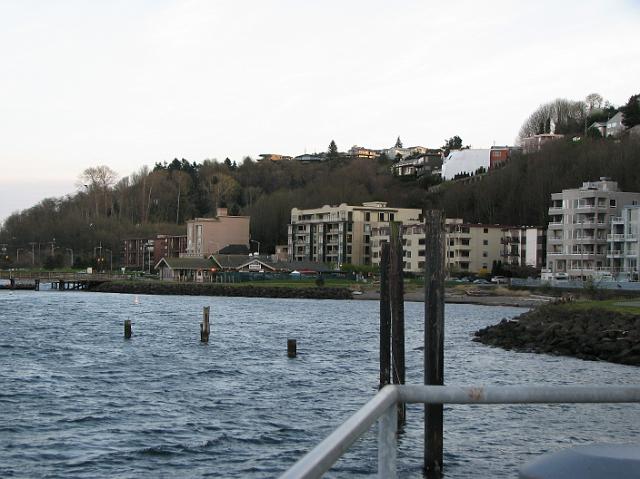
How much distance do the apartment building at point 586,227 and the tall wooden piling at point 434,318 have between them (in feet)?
323

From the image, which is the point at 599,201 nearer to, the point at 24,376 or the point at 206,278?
the point at 206,278

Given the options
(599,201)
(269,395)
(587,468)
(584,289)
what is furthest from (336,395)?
(599,201)

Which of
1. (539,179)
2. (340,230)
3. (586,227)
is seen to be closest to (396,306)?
(586,227)

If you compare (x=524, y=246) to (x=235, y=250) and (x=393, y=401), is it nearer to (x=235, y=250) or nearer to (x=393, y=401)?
(x=235, y=250)

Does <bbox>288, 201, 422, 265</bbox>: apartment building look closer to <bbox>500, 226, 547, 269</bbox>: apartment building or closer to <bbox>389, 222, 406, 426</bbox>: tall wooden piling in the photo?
<bbox>500, 226, 547, 269</bbox>: apartment building

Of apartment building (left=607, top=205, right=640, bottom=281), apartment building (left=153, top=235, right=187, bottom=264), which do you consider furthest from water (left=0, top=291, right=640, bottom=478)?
apartment building (left=153, top=235, right=187, bottom=264)

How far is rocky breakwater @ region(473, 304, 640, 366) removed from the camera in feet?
130

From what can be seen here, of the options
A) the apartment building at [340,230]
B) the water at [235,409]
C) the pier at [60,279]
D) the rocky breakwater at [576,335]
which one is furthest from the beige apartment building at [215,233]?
the water at [235,409]

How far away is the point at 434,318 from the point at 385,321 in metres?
6.03

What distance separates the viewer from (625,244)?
107438 mm

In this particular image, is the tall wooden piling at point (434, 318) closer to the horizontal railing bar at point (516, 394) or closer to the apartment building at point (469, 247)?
the horizontal railing bar at point (516, 394)

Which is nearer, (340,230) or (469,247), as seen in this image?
(469,247)

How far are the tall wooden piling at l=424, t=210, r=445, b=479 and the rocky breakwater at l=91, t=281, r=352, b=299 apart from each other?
10122cm

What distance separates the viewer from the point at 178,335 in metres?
50.8
